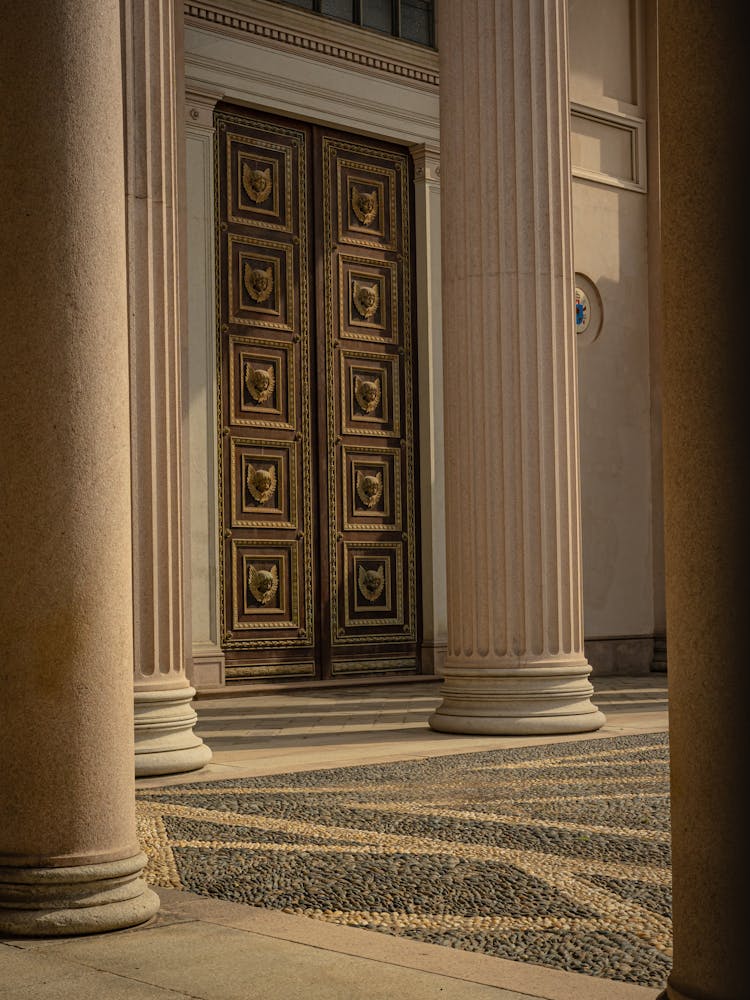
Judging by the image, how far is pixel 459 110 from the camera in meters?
11.3

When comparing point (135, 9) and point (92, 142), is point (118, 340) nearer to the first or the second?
point (92, 142)

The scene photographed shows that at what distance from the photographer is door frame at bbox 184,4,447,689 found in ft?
49.8

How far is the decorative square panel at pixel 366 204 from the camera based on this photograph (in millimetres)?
16891

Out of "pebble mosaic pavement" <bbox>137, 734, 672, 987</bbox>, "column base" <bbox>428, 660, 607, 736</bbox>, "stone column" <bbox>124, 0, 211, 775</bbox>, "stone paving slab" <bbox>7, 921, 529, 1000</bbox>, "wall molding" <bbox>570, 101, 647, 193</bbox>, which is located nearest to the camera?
"stone paving slab" <bbox>7, 921, 529, 1000</bbox>

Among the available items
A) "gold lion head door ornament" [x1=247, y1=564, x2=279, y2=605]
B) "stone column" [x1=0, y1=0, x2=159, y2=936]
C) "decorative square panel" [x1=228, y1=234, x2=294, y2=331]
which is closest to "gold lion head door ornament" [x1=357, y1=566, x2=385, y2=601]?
"gold lion head door ornament" [x1=247, y1=564, x2=279, y2=605]

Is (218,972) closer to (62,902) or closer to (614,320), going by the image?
(62,902)

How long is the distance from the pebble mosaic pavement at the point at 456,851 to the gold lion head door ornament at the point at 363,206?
9.03m

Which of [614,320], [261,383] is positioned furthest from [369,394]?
[614,320]

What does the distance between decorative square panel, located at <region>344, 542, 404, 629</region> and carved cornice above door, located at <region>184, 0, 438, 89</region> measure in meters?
5.54

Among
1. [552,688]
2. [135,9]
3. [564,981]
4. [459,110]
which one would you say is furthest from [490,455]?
[564,981]

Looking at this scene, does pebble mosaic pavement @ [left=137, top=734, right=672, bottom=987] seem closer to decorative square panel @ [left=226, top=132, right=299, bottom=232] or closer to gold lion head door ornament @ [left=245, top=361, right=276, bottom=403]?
gold lion head door ornament @ [left=245, top=361, right=276, bottom=403]

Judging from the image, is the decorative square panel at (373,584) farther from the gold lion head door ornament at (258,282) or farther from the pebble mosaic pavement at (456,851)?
the pebble mosaic pavement at (456,851)

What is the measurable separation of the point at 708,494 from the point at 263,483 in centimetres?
1300

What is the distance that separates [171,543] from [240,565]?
6.73 meters
